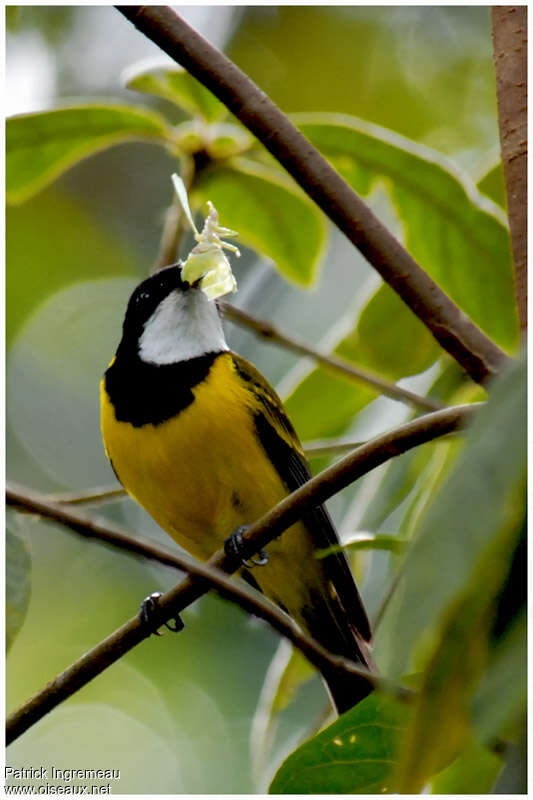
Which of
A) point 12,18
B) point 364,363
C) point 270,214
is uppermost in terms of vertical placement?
point 12,18

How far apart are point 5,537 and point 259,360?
1.85 m

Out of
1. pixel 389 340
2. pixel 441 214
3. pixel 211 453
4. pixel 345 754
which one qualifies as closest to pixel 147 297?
pixel 211 453

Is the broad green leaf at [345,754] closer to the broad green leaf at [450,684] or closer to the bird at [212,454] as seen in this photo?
the broad green leaf at [450,684]

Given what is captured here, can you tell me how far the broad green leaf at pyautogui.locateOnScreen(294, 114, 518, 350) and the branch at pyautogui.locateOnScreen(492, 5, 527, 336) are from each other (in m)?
0.49

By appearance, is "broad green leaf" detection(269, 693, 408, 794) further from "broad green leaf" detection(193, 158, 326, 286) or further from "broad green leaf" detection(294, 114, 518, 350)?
"broad green leaf" detection(193, 158, 326, 286)

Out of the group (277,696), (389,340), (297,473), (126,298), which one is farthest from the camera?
(126,298)

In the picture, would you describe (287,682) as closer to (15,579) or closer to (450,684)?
(15,579)

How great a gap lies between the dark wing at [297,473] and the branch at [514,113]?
109cm

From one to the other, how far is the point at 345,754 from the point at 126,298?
226 cm

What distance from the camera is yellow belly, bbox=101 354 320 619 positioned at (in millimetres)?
2184

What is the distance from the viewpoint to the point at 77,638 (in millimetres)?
3553

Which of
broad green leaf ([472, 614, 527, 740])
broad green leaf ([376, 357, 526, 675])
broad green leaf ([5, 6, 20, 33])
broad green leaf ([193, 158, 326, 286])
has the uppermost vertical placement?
broad green leaf ([5, 6, 20, 33])

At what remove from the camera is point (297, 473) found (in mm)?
2316

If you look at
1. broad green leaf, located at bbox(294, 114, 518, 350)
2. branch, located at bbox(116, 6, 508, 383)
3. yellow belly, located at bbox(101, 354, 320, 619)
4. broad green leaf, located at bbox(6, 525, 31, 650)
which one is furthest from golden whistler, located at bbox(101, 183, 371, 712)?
branch, located at bbox(116, 6, 508, 383)
